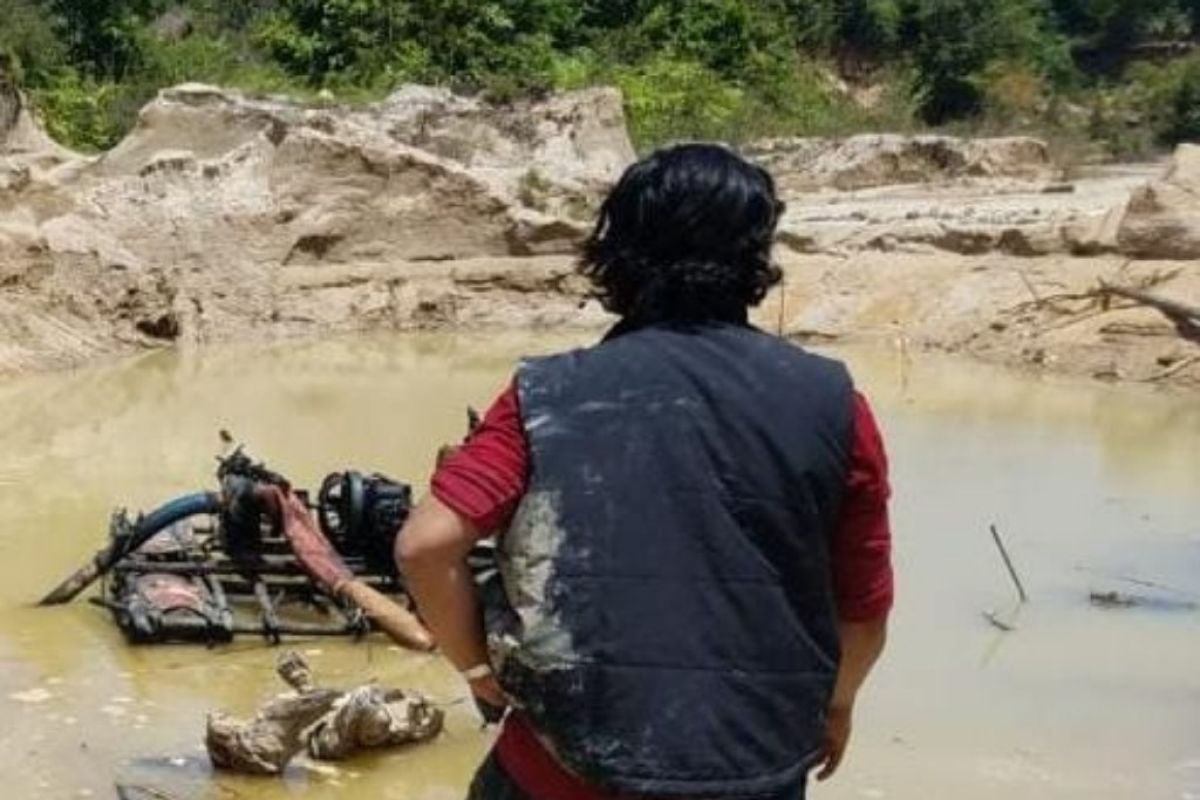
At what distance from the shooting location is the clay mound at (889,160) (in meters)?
25.5

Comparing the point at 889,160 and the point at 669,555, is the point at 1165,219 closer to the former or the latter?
the point at 889,160

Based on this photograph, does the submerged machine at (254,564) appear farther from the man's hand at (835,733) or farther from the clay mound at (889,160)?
the clay mound at (889,160)

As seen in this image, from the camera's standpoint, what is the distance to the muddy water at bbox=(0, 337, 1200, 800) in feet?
19.6

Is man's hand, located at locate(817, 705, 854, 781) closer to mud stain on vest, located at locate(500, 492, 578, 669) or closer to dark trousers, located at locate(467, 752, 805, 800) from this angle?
dark trousers, located at locate(467, 752, 805, 800)

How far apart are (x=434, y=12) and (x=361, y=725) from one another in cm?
2241

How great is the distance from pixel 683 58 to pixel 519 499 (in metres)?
29.9

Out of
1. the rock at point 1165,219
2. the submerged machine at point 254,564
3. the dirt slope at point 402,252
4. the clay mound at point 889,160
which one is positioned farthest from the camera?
the clay mound at point 889,160

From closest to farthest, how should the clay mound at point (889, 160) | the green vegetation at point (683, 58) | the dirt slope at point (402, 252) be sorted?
the dirt slope at point (402, 252)
the clay mound at point (889, 160)
the green vegetation at point (683, 58)

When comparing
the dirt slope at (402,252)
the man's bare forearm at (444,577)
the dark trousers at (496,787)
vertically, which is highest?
the man's bare forearm at (444,577)

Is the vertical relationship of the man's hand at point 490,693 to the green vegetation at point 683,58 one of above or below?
above

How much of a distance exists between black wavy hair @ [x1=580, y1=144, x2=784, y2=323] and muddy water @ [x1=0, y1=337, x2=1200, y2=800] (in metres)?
3.40

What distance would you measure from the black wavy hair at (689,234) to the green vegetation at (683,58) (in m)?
18.3

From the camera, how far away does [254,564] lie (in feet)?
24.6

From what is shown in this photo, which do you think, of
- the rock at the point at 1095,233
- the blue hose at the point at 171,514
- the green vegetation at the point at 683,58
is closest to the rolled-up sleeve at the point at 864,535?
the blue hose at the point at 171,514
